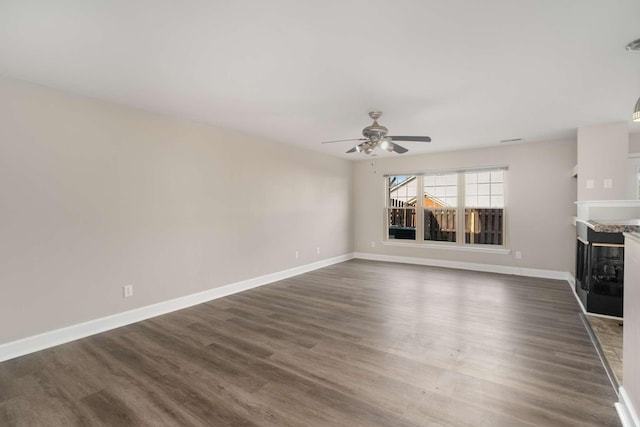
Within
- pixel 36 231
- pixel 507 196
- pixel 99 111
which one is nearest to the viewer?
pixel 36 231

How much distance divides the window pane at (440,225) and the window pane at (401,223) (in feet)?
1.00

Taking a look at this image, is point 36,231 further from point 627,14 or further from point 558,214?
point 558,214

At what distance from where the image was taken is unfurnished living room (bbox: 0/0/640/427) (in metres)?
1.94

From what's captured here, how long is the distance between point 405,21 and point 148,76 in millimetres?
2190

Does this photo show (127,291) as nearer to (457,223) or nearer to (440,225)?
(440,225)

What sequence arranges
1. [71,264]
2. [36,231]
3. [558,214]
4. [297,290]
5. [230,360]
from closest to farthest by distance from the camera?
[230,360], [36,231], [71,264], [297,290], [558,214]

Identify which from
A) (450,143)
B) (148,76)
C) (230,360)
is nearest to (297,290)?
(230,360)

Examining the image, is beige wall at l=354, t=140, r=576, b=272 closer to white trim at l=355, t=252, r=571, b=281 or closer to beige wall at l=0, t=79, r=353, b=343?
white trim at l=355, t=252, r=571, b=281

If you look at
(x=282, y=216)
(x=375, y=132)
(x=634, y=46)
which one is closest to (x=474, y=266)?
(x=282, y=216)

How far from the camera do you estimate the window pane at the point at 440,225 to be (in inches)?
260

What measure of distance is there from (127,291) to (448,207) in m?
5.92

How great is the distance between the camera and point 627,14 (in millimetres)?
1841

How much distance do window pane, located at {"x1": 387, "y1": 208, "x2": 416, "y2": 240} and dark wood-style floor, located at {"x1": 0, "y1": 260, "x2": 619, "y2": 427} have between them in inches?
125

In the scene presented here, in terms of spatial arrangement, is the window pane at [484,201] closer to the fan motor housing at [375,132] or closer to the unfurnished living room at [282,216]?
the unfurnished living room at [282,216]
